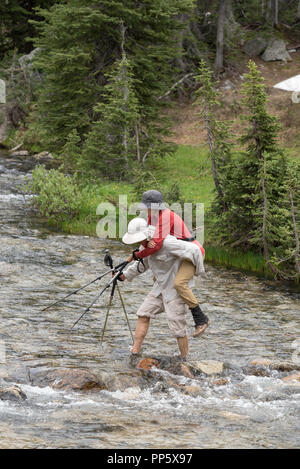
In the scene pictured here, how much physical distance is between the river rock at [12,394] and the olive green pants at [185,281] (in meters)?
2.39

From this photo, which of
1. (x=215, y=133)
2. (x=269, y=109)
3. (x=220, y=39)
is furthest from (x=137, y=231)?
(x=220, y=39)

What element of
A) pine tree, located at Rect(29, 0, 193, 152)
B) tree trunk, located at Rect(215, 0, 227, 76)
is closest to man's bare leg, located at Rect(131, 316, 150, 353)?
pine tree, located at Rect(29, 0, 193, 152)

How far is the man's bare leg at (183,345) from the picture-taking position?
884 centimetres

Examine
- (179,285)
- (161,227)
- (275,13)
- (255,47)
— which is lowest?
(179,285)

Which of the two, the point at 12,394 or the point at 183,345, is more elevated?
the point at 183,345

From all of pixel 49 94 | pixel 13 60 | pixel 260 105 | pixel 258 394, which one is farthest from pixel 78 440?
pixel 13 60

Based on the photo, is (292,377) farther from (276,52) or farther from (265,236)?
(276,52)

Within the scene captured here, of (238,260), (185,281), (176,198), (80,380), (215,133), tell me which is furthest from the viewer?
(176,198)

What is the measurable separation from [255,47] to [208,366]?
33465mm

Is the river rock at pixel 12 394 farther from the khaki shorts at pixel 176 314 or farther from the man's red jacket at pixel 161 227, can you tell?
the man's red jacket at pixel 161 227

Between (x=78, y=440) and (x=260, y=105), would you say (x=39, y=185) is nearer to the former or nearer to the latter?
(x=260, y=105)

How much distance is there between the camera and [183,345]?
8891mm

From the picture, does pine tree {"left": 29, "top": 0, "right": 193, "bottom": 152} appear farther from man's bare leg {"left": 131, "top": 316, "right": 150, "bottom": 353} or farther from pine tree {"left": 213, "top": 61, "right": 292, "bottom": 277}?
man's bare leg {"left": 131, "top": 316, "right": 150, "bottom": 353}

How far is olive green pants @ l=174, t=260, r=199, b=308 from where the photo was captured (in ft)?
27.8
